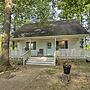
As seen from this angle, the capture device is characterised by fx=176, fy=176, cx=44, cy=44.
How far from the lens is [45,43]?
23750 mm

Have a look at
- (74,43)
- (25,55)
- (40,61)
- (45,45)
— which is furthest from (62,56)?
(25,55)

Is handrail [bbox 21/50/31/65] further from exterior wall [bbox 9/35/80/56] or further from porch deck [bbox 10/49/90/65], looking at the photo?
exterior wall [bbox 9/35/80/56]

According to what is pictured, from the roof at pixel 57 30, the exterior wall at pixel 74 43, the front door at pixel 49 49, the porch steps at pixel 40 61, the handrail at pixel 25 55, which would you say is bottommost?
the porch steps at pixel 40 61

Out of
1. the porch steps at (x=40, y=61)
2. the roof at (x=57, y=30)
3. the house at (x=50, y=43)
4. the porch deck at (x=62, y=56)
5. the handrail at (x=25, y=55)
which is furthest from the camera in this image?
the roof at (x=57, y=30)

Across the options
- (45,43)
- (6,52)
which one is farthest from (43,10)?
(6,52)

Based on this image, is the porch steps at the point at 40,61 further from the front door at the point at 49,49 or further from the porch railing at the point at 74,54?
the front door at the point at 49,49

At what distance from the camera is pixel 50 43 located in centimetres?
2372

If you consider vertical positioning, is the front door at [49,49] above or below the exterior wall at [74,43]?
below

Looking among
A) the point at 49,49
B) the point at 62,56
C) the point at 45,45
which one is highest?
the point at 45,45

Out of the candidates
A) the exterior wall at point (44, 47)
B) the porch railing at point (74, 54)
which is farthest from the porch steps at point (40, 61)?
the exterior wall at point (44, 47)

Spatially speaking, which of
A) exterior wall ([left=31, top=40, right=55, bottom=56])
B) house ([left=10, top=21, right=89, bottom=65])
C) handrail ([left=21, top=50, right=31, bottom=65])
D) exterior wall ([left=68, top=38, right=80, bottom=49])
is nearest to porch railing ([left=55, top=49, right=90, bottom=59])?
house ([left=10, top=21, right=89, bottom=65])

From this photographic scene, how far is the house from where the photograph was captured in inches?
819

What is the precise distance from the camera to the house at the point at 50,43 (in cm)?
2080

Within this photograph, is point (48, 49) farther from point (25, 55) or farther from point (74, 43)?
point (25, 55)
